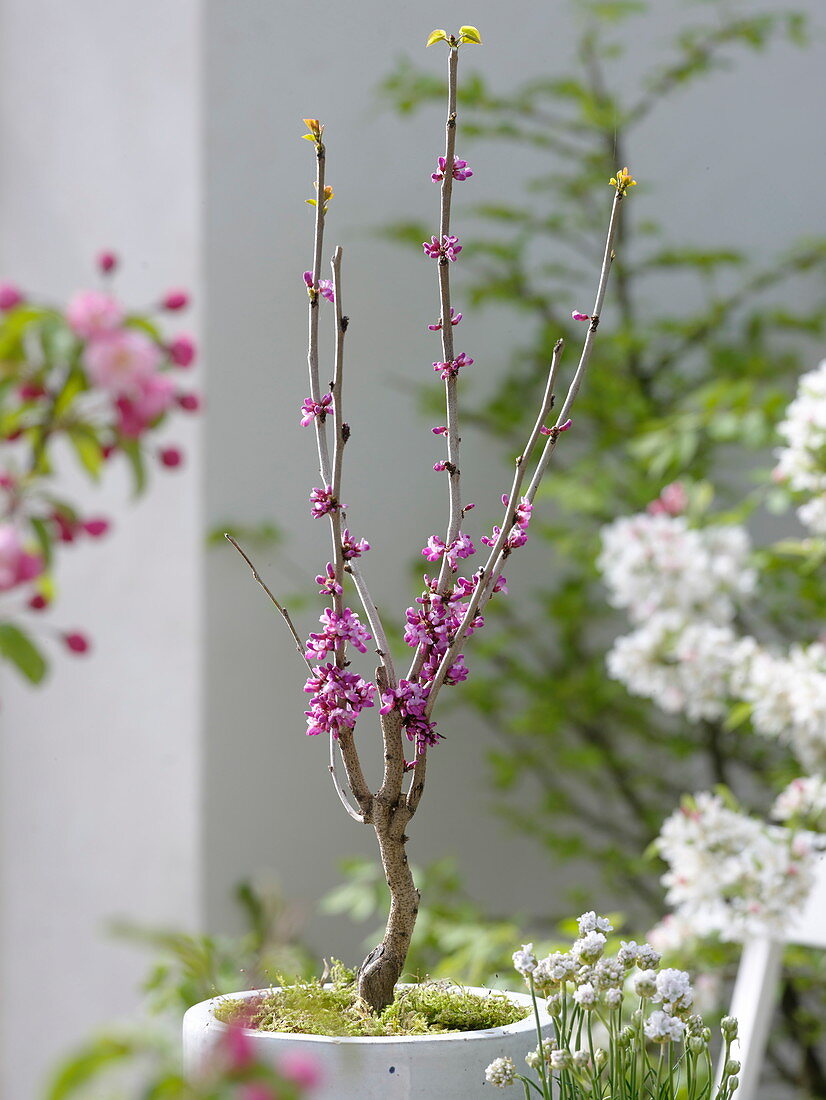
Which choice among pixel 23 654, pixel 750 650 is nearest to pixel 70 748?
pixel 750 650

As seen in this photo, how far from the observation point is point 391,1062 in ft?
1.71

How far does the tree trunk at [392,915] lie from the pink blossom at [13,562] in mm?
395

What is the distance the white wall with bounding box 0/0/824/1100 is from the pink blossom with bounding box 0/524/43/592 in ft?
5.72

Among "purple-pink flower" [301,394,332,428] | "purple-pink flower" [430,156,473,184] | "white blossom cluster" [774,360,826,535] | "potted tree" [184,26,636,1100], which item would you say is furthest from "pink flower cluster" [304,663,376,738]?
"white blossom cluster" [774,360,826,535]

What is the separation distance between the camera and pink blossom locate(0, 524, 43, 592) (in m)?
0.24

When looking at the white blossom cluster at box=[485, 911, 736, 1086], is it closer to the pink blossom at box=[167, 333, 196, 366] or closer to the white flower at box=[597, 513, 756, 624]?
the pink blossom at box=[167, 333, 196, 366]

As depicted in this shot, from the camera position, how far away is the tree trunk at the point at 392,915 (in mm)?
621

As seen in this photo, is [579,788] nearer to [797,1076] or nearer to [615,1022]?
[797,1076]

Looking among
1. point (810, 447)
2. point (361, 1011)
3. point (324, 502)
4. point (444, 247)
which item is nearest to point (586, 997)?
point (361, 1011)

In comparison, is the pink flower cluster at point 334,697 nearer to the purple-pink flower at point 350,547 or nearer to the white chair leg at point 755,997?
the purple-pink flower at point 350,547

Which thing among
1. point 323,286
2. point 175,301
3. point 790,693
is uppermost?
point 790,693

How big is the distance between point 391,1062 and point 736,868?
2.64ft

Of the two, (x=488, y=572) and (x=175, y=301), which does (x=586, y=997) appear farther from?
(x=175, y=301)

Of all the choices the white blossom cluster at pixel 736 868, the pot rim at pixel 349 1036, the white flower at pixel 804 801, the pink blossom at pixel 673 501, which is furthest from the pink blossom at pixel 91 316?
the pink blossom at pixel 673 501
